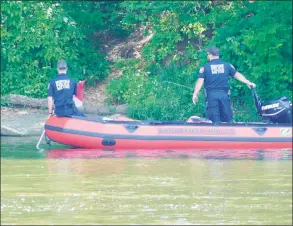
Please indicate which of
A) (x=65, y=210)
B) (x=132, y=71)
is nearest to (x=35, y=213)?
(x=65, y=210)

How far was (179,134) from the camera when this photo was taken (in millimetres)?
16938

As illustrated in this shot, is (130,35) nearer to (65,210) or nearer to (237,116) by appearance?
(237,116)

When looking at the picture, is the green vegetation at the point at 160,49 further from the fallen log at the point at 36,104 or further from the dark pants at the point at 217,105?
the dark pants at the point at 217,105

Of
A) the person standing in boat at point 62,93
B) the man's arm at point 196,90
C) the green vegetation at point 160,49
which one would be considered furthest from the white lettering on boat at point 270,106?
the person standing in boat at point 62,93

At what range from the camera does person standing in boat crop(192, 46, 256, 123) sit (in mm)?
17078

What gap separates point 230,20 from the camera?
65.1ft

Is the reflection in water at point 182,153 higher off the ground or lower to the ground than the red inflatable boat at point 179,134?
lower

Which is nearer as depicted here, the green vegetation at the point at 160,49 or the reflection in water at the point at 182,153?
the reflection in water at the point at 182,153

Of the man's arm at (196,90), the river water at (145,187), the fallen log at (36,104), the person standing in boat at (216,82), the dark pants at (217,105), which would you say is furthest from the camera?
the fallen log at (36,104)

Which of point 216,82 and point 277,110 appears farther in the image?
point 277,110

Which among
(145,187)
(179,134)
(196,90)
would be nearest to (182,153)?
(179,134)

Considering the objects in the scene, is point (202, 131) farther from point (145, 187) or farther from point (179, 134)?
point (145, 187)

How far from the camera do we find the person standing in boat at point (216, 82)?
17.1m

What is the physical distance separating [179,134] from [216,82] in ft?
3.33
